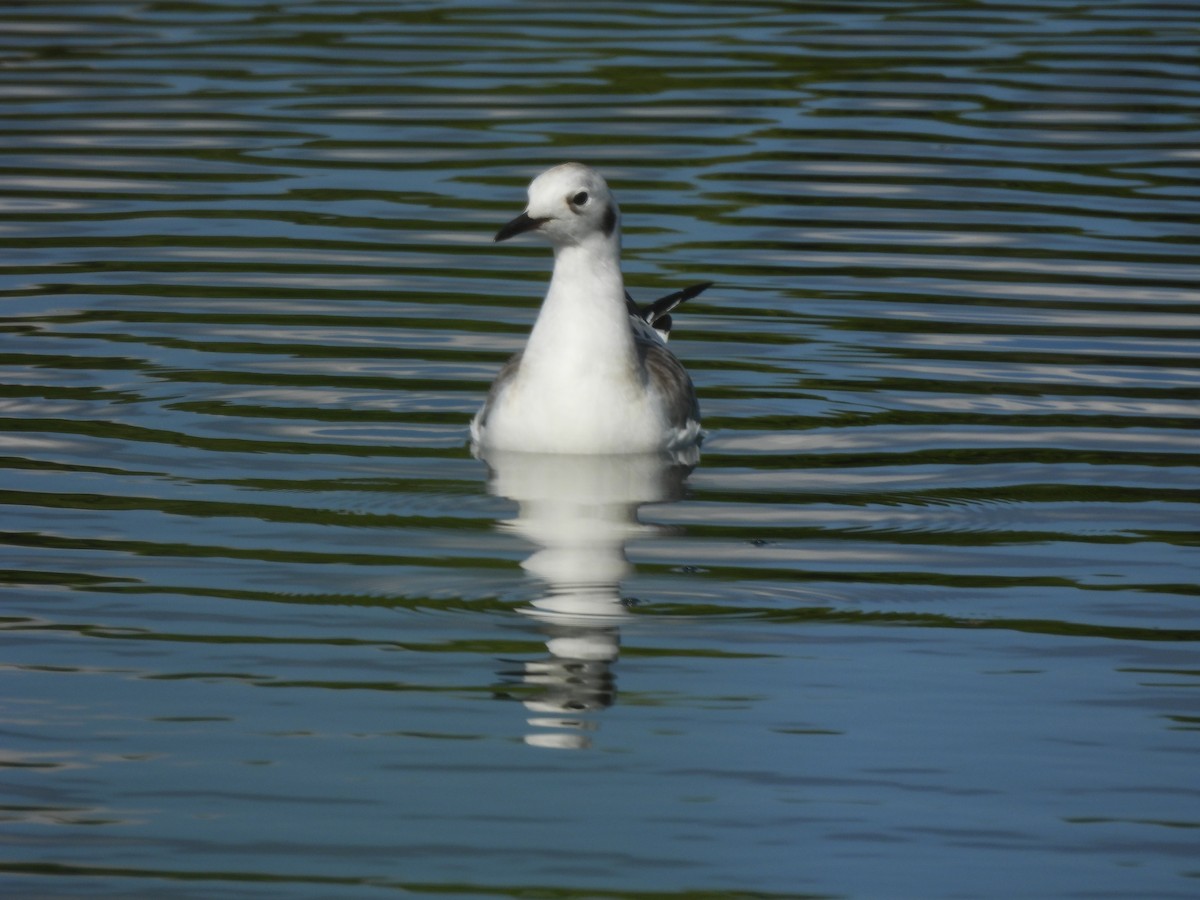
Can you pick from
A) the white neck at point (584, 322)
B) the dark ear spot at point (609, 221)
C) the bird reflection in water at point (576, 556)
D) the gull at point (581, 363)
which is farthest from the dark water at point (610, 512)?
the dark ear spot at point (609, 221)

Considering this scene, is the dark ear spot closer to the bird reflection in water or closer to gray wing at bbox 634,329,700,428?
gray wing at bbox 634,329,700,428

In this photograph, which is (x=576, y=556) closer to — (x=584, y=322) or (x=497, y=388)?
(x=584, y=322)

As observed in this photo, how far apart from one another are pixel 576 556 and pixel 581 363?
5.88 feet

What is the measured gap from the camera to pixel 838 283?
1482 cm

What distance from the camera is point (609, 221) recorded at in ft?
36.5

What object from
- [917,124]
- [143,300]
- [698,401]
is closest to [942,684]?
[698,401]

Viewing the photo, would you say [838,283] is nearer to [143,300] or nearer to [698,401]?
[698,401]

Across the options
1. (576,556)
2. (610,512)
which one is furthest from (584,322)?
(576,556)

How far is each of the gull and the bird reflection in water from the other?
115mm

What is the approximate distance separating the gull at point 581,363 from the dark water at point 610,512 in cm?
23

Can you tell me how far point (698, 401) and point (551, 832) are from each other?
18.6 ft

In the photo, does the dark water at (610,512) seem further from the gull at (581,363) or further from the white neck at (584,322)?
the white neck at (584,322)

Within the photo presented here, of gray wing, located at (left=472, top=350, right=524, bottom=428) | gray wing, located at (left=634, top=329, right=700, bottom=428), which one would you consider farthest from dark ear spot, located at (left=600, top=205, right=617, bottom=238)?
gray wing, located at (left=472, top=350, right=524, bottom=428)

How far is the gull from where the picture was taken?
1089cm
